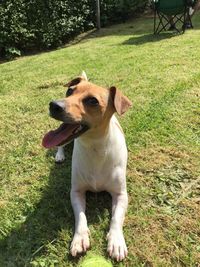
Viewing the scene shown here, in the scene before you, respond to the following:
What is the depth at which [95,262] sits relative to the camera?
3145 millimetres

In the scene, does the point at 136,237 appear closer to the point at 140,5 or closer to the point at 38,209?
→ the point at 38,209

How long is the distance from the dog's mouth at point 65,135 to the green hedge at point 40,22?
8.12m

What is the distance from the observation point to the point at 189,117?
17.6 ft

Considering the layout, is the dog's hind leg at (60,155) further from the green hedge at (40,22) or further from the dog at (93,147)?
the green hedge at (40,22)

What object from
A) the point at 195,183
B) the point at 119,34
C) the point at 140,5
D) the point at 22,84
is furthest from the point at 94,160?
the point at 140,5

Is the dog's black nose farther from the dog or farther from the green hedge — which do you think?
the green hedge

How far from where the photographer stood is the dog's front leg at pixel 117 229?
3.22m

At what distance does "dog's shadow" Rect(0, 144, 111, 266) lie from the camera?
11.1 feet

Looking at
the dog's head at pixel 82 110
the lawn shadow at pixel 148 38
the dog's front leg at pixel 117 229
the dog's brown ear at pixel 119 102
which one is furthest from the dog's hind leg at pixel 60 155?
the lawn shadow at pixel 148 38

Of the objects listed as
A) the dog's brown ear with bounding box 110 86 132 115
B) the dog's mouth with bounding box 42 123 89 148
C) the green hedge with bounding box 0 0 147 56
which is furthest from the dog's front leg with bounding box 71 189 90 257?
the green hedge with bounding box 0 0 147 56

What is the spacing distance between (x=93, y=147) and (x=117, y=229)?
717mm

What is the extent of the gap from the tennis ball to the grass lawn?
8 cm

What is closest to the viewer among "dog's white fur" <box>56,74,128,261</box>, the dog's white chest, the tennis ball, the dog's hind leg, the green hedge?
the tennis ball

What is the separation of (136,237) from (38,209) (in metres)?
1.02
